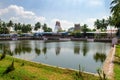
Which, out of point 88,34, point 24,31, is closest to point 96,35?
point 88,34

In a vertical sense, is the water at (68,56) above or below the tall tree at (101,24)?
below

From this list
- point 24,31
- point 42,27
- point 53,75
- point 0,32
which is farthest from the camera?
point 42,27

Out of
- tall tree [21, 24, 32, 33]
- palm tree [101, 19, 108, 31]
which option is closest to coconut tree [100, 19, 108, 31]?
palm tree [101, 19, 108, 31]

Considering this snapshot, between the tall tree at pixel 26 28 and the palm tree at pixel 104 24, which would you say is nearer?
the palm tree at pixel 104 24

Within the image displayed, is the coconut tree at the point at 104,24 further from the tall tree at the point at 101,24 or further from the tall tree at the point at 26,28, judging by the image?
the tall tree at the point at 26,28

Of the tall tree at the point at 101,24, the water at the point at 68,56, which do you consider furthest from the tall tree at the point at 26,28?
the water at the point at 68,56

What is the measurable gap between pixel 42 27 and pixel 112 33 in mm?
54533

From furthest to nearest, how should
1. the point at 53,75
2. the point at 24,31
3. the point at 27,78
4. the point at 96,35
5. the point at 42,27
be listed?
the point at 42,27 < the point at 24,31 < the point at 96,35 < the point at 53,75 < the point at 27,78

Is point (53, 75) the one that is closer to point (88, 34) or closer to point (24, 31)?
point (88, 34)

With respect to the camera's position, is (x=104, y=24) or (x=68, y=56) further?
(x=104, y=24)

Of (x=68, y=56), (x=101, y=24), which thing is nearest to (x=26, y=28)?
(x=101, y=24)

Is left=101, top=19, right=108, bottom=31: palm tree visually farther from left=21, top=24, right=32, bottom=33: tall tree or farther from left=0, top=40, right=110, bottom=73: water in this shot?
left=0, top=40, right=110, bottom=73: water

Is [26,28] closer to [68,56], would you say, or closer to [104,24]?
[104,24]

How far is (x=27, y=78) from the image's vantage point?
11.5m
